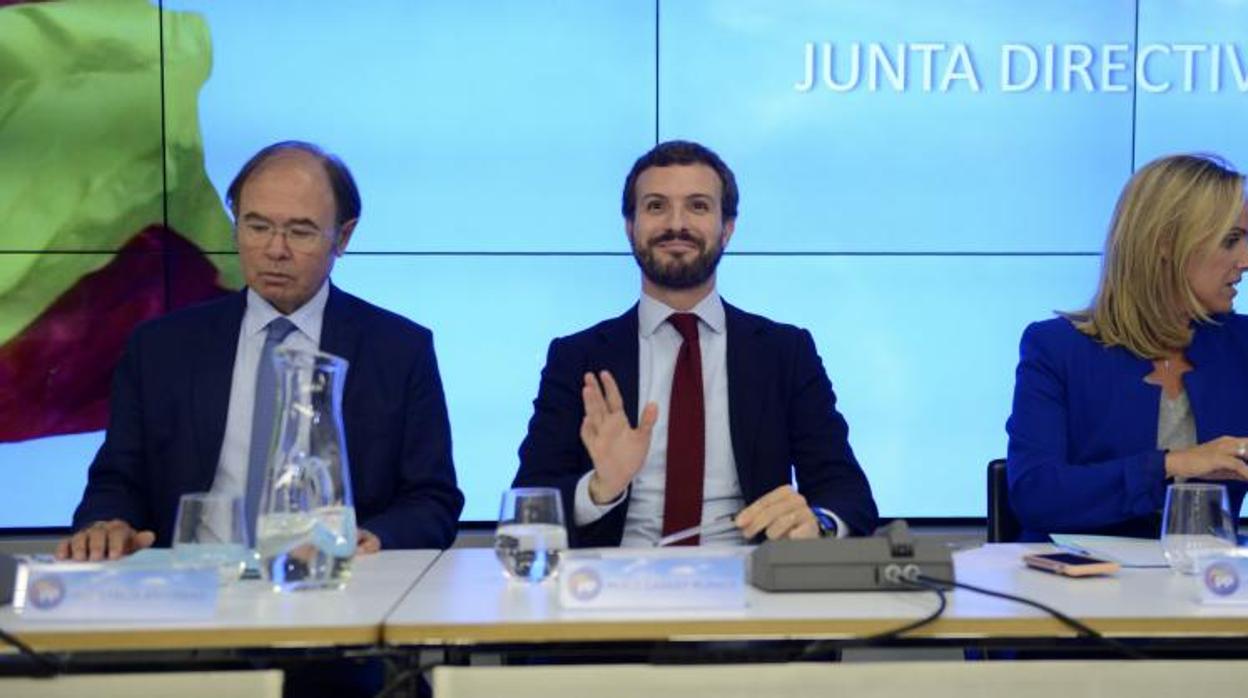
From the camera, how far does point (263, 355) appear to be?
2768 millimetres

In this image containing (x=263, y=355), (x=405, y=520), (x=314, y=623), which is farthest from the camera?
(x=263, y=355)

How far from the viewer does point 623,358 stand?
289cm

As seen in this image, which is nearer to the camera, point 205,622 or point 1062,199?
point 205,622

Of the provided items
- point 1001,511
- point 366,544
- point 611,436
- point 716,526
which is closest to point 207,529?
point 366,544

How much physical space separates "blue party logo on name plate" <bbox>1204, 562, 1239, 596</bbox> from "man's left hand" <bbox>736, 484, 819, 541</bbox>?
23.8 inches

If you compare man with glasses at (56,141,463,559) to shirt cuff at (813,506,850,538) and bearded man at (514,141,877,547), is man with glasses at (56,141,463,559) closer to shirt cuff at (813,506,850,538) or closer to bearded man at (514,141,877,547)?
bearded man at (514,141,877,547)

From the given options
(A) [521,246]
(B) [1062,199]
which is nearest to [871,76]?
(B) [1062,199]

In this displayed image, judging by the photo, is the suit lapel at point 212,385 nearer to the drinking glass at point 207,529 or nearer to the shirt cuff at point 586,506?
the shirt cuff at point 586,506

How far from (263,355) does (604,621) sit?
1293 mm

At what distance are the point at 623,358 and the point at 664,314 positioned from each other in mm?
120

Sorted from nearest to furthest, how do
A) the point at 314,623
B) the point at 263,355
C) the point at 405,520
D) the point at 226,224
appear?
the point at 314,623 < the point at 405,520 < the point at 263,355 < the point at 226,224

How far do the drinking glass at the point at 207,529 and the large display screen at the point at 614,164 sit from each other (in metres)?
1.93

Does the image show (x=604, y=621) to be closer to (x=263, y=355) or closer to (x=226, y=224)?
(x=263, y=355)

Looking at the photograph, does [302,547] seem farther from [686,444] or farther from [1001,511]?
[1001,511]
